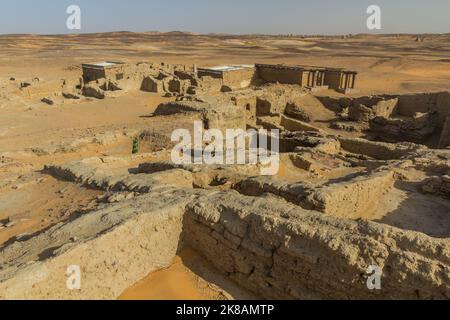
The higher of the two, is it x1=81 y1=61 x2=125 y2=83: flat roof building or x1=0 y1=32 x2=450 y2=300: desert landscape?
x1=81 y1=61 x2=125 y2=83: flat roof building

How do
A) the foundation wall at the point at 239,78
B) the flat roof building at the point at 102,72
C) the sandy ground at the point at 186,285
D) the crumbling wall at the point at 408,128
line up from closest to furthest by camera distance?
the sandy ground at the point at 186,285 < the crumbling wall at the point at 408,128 < the flat roof building at the point at 102,72 < the foundation wall at the point at 239,78

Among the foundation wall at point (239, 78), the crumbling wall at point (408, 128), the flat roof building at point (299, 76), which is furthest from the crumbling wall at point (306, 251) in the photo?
the foundation wall at point (239, 78)

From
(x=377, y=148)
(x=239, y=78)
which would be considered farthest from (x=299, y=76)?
(x=377, y=148)

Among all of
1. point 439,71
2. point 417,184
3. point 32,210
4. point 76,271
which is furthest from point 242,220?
point 439,71

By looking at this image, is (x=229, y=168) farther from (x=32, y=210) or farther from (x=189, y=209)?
(x=32, y=210)

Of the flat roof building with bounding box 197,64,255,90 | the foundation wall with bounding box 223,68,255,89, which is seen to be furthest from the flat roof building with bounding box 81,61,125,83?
the foundation wall with bounding box 223,68,255,89

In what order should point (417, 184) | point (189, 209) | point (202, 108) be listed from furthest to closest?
1. point (202, 108)
2. point (417, 184)
3. point (189, 209)

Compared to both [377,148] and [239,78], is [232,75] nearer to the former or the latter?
[239,78]

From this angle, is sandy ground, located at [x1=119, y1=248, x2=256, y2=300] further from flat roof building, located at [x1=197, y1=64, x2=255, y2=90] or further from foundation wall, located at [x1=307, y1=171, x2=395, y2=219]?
flat roof building, located at [x1=197, y1=64, x2=255, y2=90]

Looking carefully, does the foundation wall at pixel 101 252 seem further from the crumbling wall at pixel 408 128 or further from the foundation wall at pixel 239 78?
the foundation wall at pixel 239 78

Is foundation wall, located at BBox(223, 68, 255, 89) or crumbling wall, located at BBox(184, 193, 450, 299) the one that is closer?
crumbling wall, located at BBox(184, 193, 450, 299)

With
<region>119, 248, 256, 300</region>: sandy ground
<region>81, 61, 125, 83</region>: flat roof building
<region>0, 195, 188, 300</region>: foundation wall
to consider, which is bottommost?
<region>119, 248, 256, 300</region>: sandy ground
